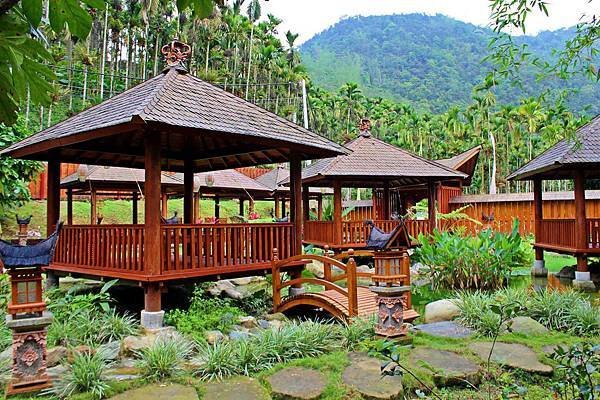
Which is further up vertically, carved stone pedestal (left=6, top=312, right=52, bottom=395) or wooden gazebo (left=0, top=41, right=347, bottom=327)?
wooden gazebo (left=0, top=41, right=347, bottom=327)

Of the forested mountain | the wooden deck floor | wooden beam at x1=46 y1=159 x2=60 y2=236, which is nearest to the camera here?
the wooden deck floor

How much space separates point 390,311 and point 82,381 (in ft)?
11.2

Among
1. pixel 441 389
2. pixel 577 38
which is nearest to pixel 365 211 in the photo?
pixel 441 389

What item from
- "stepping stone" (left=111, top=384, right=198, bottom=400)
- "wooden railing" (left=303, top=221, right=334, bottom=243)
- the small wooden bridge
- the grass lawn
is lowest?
"stepping stone" (left=111, top=384, right=198, bottom=400)

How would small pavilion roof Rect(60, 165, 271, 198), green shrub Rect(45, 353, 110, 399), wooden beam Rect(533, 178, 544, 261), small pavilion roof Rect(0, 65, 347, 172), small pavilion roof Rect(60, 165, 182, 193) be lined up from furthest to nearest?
small pavilion roof Rect(60, 165, 271, 198)
small pavilion roof Rect(60, 165, 182, 193)
wooden beam Rect(533, 178, 544, 261)
small pavilion roof Rect(0, 65, 347, 172)
green shrub Rect(45, 353, 110, 399)

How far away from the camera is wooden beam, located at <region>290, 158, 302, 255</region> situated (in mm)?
8820

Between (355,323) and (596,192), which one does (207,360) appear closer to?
(355,323)

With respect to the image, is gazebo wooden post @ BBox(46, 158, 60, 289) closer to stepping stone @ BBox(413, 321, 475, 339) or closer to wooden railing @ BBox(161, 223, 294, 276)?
wooden railing @ BBox(161, 223, 294, 276)

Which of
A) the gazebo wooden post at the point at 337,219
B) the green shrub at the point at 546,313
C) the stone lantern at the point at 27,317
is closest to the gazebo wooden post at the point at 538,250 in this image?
the gazebo wooden post at the point at 337,219

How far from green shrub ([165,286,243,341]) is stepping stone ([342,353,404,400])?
214cm

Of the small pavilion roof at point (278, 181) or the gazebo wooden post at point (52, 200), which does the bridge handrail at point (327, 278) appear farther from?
the small pavilion roof at point (278, 181)

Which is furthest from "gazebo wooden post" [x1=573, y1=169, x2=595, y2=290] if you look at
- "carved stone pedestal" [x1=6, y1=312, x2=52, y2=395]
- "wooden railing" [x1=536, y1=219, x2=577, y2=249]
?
"carved stone pedestal" [x1=6, y1=312, x2=52, y2=395]

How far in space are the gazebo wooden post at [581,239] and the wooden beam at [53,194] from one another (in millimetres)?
11023

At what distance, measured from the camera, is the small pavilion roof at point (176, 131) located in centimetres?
662
